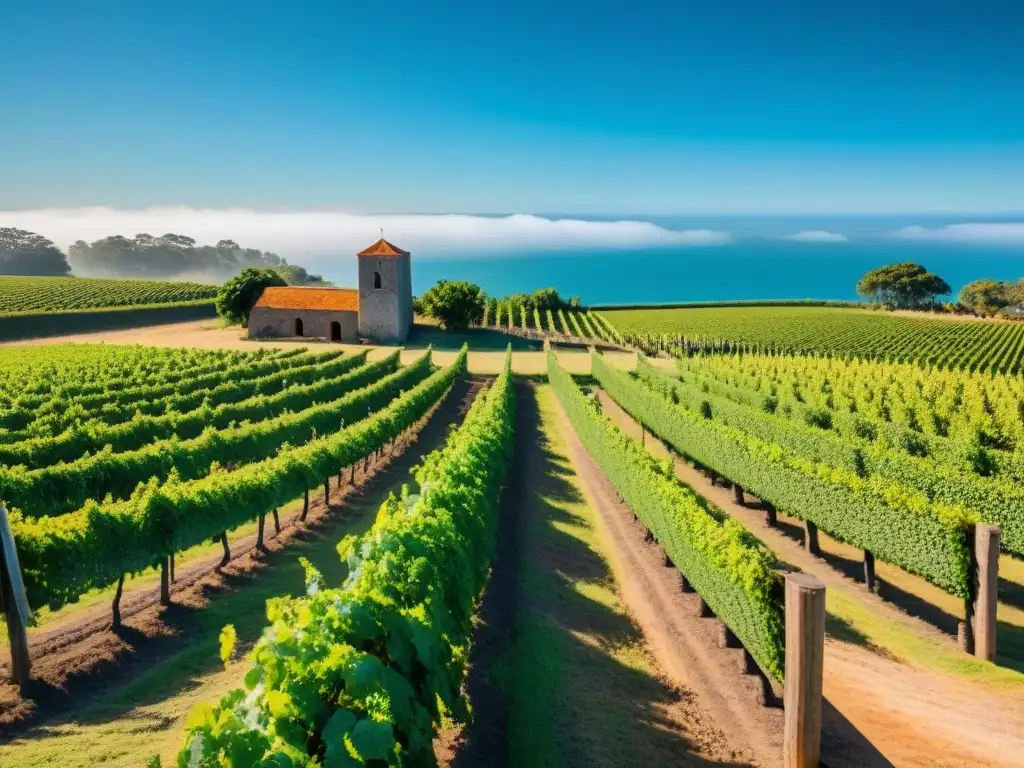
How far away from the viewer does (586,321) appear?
91125 millimetres

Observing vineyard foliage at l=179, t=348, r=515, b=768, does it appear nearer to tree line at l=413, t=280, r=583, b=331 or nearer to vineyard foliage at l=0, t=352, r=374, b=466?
vineyard foliage at l=0, t=352, r=374, b=466

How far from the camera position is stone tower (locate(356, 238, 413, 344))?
6222 cm

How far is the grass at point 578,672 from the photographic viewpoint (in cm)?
882

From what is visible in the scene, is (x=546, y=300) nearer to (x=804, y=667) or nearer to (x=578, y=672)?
(x=578, y=672)

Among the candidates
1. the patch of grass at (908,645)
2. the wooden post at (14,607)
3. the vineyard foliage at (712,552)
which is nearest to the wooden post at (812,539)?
the patch of grass at (908,645)

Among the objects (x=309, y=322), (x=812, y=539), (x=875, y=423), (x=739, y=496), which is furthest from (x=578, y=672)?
(x=309, y=322)

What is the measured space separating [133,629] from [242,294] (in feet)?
209

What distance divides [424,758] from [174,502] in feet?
32.0

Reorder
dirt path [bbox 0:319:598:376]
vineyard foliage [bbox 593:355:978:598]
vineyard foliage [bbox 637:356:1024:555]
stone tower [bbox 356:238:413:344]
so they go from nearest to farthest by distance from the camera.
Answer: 1. vineyard foliage [bbox 593:355:978:598]
2. vineyard foliage [bbox 637:356:1024:555]
3. dirt path [bbox 0:319:598:376]
4. stone tower [bbox 356:238:413:344]

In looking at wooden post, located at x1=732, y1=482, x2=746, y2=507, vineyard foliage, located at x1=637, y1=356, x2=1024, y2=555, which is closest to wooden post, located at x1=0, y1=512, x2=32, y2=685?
wooden post, located at x1=732, y1=482, x2=746, y2=507

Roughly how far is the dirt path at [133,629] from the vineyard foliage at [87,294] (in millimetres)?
75127

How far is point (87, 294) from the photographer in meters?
97.1

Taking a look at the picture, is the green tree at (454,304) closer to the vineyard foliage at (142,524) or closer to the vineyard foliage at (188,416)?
the vineyard foliage at (188,416)

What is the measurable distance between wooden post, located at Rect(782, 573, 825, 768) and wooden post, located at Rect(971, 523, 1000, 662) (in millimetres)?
6667
